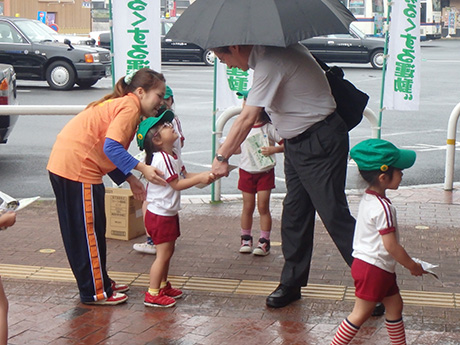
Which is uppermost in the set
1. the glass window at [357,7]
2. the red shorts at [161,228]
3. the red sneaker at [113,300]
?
the glass window at [357,7]

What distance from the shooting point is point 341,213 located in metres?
5.01

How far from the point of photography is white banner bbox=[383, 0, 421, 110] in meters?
8.64

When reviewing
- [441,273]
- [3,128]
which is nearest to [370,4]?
[3,128]

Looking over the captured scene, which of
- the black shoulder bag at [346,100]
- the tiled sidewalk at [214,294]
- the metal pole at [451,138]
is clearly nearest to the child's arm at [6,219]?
the tiled sidewalk at [214,294]

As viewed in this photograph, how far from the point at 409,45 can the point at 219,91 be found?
2186 millimetres

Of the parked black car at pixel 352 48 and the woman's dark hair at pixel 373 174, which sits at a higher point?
the woman's dark hair at pixel 373 174

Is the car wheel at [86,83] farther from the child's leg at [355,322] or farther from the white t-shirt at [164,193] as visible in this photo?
the child's leg at [355,322]

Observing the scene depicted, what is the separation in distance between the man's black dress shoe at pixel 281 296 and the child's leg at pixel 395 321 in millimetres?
1128

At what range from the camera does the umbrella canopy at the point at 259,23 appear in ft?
15.5

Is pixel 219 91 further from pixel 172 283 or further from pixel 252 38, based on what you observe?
pixel 252 38

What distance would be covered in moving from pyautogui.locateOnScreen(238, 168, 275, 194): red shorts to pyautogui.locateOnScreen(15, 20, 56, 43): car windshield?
14.8 m

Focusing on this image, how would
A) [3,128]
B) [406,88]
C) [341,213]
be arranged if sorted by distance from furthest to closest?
[3,128] < [406,88] < [341,213]

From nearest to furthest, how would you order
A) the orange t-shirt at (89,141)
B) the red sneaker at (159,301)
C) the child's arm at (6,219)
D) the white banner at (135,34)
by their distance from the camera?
the child's arm at (6,219)
the orange t-shirt at (89,141)
the red sneaker at (159,301)
the white banner at (135,34)

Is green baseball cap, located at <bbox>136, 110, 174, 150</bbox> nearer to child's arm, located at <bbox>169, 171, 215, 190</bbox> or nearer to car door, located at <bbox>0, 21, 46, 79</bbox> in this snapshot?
child's arm, located at <bbox>169, 171, 215, 190</bbox>
